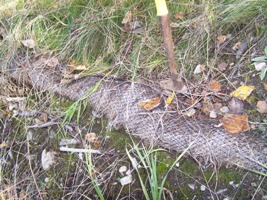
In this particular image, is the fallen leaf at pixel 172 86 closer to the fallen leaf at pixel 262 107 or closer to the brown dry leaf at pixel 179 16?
the fallen leaf at pixel 262 107

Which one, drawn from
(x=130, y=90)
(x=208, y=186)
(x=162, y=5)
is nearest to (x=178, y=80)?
(x=130, y=90)

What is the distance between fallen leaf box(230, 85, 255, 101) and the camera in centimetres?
140

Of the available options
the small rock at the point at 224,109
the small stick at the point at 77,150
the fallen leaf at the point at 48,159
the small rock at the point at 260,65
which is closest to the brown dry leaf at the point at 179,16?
the small rock at the point at 260,65

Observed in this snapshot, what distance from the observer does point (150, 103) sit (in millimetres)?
1492

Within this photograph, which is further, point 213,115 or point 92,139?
point 92,139

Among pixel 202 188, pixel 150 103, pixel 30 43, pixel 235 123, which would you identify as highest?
pixel 30 43

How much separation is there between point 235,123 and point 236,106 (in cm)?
11

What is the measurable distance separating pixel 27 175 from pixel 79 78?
58cm

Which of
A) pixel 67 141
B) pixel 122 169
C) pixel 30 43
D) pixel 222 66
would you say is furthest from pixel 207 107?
pixel 30 43

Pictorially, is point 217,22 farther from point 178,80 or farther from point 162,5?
point 162,5

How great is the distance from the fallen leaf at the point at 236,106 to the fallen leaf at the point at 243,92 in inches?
0.7

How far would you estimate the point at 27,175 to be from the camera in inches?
59.9

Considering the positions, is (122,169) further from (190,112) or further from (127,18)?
(127,18)

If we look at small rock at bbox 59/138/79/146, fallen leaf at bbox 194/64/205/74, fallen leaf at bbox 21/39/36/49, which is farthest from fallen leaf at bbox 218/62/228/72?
fallen leaf at bbox 21/39/36/49
